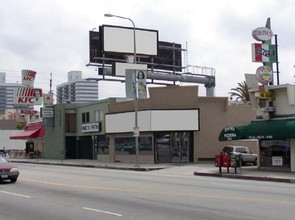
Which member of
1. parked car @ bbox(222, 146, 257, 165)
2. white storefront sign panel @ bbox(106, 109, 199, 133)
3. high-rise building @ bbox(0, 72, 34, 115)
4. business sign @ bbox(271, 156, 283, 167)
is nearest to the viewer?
business sign @ bbox(271, 156, 283, 167)

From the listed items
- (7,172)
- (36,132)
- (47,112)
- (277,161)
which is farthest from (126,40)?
(7,172)

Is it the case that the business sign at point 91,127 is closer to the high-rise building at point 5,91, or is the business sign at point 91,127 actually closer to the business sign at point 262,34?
the business sign at point 262,34

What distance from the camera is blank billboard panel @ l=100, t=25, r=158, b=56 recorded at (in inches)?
1967

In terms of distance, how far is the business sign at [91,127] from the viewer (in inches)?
1857

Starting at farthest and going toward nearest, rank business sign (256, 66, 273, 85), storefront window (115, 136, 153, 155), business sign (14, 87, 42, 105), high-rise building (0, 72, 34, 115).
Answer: high-rise building (0, 72, 34, 115), business sign (14, 87, 42, 105), storefront window (115, 136, 153, 155), business sign (256, 66, 273, 85)

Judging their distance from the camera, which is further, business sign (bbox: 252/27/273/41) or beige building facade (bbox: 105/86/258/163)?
beige building facade (bbox: 105/86/258/163)

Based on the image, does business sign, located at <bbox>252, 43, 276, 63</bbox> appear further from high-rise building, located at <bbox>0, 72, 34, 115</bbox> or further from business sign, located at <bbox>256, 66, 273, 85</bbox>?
high-rise building, located at <bbox>0, 72, 34, 115</bbox>

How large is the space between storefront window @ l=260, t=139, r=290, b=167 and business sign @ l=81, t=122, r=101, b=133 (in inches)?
817

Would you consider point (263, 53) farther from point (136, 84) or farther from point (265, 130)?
point (136, 84)

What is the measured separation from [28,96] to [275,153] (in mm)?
49559

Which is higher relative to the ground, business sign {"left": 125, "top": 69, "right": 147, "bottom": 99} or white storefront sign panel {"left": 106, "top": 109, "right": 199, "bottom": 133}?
business sign {"left": 125, "top": 69, "right": 147, "bottom": 99}

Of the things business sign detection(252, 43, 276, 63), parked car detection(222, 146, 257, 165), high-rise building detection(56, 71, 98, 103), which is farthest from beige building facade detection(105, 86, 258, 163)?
high-rise building detection(56, 71, 98, 103)

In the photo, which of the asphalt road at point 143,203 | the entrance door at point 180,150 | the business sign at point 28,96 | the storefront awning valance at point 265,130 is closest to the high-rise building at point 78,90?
the business sign at point 28,96

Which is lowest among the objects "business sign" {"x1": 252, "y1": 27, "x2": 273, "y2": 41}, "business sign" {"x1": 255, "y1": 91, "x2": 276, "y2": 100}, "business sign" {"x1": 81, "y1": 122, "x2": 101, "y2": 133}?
"business sign" {"x1": 81, "y1": 122, "x2": 101, "y2": 133}
